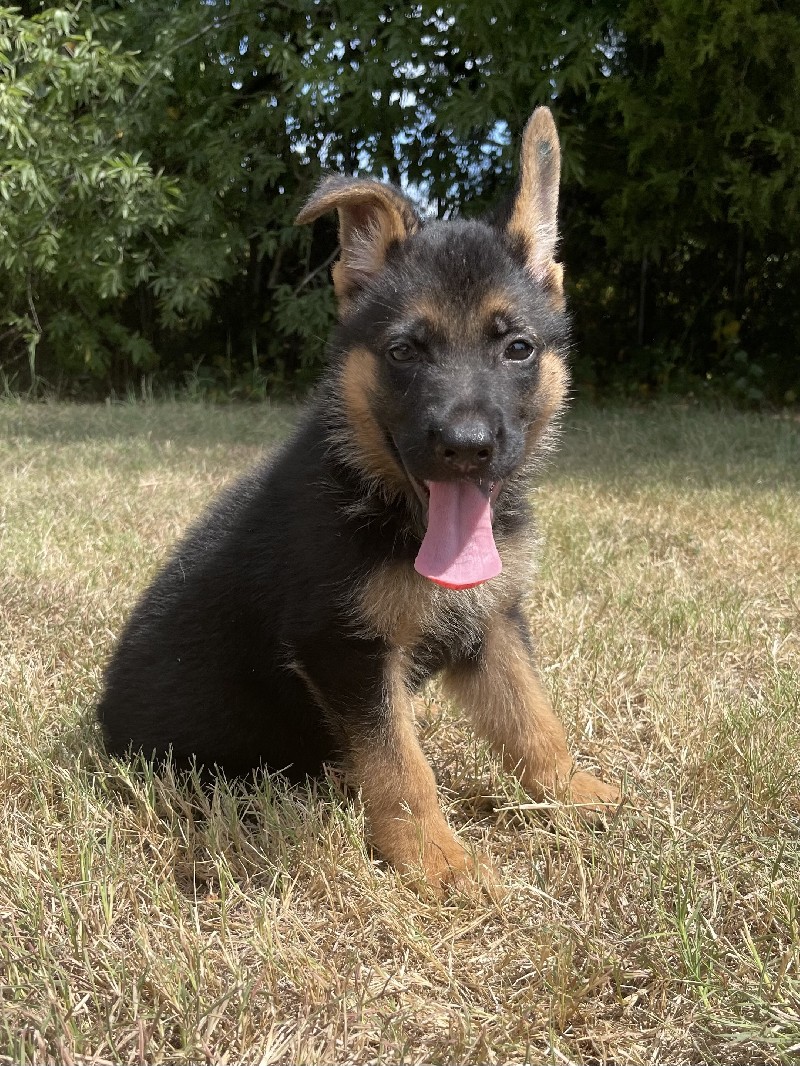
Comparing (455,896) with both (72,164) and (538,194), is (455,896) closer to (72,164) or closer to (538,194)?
(538,194)

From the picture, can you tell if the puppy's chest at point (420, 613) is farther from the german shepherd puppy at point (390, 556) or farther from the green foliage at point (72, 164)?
the green foliage at point (72, 164)

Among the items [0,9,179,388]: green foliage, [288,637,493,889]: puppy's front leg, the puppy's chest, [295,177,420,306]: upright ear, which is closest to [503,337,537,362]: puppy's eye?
[295,177,420,306]: upright ear

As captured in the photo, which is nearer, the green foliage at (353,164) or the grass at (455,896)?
the grass at (455,896)

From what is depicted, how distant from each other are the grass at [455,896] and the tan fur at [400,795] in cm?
8

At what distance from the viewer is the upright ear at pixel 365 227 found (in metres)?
2.86

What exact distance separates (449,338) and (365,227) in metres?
0.52

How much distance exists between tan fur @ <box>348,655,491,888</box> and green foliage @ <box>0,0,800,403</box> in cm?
823

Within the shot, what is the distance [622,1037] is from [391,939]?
568 millimetres

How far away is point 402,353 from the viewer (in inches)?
108

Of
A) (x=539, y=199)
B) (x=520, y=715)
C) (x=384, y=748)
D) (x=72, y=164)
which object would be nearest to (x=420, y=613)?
(x=384, y=748)

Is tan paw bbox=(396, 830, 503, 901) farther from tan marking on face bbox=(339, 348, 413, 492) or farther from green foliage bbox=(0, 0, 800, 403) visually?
green foliage bbox=(0, 0, 800, 403)

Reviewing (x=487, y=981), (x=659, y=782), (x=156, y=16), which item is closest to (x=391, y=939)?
(x=487, y=981)

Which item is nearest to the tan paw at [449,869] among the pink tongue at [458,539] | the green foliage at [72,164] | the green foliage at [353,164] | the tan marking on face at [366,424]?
the pink tongue at [458,539]

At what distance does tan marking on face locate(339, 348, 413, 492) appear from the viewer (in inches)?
110
